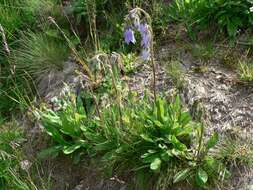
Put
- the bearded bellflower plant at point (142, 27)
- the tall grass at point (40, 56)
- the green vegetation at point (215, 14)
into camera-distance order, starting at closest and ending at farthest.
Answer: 1. the bearded bellflower plant at point (142, 27)
2. the green vegetation at point (215, 14)
3. the tall grass at point (40, 56)

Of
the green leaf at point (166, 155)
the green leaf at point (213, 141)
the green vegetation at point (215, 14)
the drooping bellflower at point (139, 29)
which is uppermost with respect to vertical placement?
the drooping bellflower at point (139, 29)

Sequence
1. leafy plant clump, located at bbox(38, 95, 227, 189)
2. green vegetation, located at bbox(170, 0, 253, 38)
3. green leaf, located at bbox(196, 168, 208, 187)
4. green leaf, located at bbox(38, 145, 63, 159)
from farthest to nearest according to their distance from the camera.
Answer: green vegetation, located at bbox(170, 0, 253, 38) → green leaf, located at bbox(38, 145, 63, 159) → leafy plant clump, located at bbox(38, 95, 227, 189) → green leaf, located at bbox(196, 168, 208, 187)

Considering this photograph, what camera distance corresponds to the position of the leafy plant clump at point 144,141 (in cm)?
392

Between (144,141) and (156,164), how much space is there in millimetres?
246

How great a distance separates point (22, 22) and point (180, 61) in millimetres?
1881

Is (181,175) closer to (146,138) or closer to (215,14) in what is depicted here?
(146,138)

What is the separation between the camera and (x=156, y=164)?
153 inches

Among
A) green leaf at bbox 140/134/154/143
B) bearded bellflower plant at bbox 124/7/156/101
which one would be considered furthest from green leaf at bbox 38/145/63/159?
bearded bellflower plant at bbox 124/7/156/101

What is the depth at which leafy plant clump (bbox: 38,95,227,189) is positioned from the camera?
3.92 meters

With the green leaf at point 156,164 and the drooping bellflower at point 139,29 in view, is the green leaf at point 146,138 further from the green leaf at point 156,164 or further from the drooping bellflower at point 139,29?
the drooping bellflower at point 139,29

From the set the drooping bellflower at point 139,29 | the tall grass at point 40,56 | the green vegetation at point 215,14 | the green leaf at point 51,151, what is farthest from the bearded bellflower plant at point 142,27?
the tall grass at point 40,56

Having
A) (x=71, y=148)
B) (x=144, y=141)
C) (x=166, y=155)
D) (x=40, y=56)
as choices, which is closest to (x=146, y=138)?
(x=144, y=141)

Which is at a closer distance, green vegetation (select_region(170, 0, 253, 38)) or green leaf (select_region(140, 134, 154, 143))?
green leaf (select_region(140, 134, 154, 143))

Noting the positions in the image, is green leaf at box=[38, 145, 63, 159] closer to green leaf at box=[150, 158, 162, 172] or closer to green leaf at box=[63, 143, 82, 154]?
green leaf at box=[63, 143, 82, 154]
